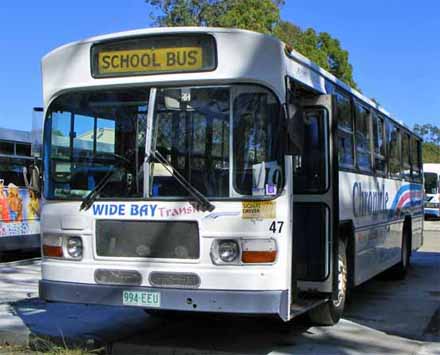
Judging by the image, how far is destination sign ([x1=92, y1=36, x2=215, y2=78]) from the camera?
666 cm

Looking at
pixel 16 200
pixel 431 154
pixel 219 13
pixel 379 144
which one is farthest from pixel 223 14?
pixel 431 154

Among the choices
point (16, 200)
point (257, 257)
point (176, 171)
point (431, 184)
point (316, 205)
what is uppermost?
point (431, 184)

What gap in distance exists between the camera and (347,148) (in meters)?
8.67

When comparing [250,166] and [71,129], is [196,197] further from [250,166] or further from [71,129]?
[71,129]

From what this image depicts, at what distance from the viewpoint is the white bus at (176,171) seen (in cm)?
636

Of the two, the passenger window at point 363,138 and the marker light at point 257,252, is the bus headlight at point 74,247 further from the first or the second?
the passenger window at point 363,138

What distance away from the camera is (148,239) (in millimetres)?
6629

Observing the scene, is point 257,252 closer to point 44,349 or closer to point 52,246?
point 52,246

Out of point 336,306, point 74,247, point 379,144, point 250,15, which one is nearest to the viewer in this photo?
point 74,247

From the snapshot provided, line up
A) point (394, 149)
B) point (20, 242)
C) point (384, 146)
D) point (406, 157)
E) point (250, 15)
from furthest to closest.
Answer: point (250, 15)
point (20, 242)
point (406, 157)
point (394, 149)
point (384, 146)

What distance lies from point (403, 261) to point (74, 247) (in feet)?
25.7

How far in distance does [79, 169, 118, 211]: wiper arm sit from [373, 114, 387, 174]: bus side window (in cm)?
481

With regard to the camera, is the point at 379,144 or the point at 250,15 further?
the point at 250,15

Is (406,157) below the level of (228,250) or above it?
above
